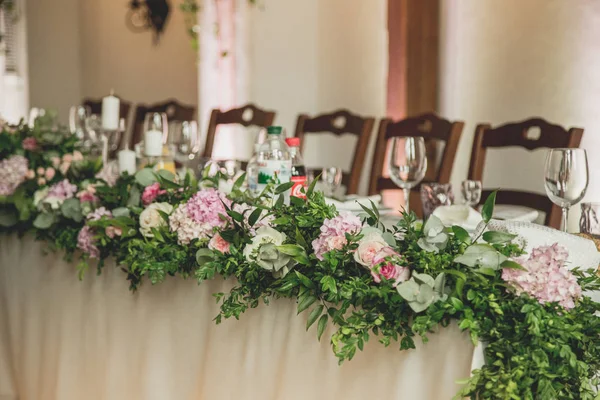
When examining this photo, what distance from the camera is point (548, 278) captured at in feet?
3.20

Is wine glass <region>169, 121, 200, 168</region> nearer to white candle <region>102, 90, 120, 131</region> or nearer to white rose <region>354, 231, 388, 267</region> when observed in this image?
white candle <region>102, 90, 120, 131</region>

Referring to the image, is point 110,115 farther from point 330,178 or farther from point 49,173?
point 330,178

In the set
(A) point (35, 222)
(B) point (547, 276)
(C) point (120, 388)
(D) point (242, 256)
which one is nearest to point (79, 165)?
→ (A) point (35, 222)

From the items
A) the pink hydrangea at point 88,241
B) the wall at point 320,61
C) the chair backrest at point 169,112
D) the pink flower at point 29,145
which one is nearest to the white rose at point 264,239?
the pink hydrangea at point 88,241

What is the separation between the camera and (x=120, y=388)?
166cm

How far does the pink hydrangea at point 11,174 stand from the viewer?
192 centimetres

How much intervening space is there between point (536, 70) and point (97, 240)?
2.33 meters

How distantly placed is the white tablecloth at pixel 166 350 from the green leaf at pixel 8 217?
0.20ft

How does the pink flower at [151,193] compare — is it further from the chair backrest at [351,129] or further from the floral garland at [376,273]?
the chair backrest at [351,129]

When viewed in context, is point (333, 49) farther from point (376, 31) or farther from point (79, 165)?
point (79, 165)

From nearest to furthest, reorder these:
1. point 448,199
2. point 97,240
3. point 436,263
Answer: point 436,263 → point 97,240 → point 448,199

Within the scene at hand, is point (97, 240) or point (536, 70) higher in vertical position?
point (536, 70)

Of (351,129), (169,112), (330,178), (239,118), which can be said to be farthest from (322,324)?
(169,112)

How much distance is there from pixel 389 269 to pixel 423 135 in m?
1.76
